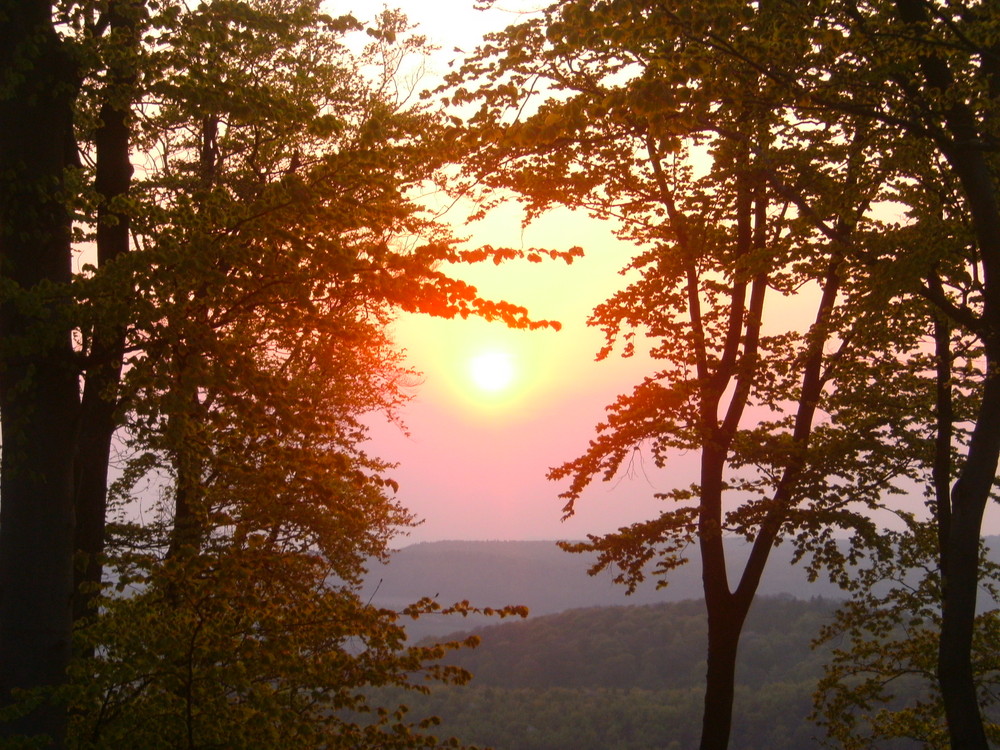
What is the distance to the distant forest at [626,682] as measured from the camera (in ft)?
218

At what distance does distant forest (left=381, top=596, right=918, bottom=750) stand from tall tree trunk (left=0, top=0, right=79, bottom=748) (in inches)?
2036

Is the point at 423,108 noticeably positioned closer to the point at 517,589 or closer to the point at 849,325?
the point at 849,325

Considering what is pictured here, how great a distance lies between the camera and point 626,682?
83.7 metres

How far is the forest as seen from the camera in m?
6.27

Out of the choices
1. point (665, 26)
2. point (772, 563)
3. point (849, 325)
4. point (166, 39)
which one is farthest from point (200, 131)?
point (772, 563)

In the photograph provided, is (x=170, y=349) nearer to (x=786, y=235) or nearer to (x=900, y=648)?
(x=786, y=235)

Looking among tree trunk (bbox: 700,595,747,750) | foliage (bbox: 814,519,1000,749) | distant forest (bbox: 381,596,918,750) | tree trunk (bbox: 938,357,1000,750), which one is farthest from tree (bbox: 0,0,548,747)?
distant forest (bbox: 381,596,918,750)

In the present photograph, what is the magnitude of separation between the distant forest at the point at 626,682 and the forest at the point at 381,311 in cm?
4648

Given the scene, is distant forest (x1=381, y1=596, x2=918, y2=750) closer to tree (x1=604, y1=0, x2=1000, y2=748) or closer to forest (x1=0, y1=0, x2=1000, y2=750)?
forest (x1=0, y1=0, x2=1000, y2=750)

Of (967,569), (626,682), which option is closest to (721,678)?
(967,569)

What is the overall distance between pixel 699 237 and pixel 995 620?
27.6 ft

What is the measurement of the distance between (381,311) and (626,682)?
8106cm

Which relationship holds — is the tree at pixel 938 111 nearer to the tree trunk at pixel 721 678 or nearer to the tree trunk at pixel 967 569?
the tree trunk at pixel 967 569

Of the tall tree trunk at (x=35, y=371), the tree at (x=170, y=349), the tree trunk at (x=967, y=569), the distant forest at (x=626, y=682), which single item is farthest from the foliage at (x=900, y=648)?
the distant forest at (x=626, y=682)
